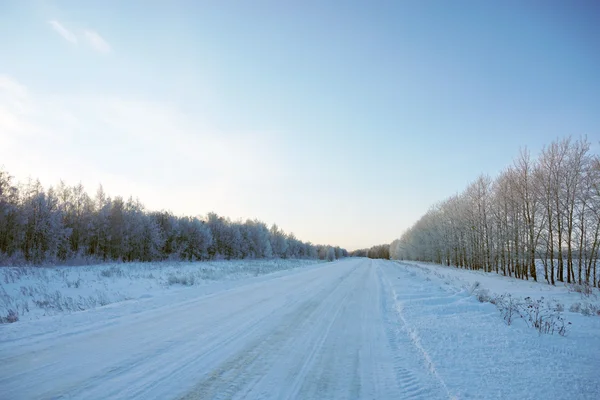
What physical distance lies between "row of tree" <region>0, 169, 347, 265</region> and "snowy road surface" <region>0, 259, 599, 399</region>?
2415 cm

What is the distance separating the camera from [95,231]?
134 ft

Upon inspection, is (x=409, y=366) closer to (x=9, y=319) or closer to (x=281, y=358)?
(x=281, y=358)

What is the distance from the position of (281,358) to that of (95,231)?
45633mm

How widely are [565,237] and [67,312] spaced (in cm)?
3248

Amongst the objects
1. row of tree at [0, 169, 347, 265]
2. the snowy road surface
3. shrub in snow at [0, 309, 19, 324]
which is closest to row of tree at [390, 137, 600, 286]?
the snowy road surface

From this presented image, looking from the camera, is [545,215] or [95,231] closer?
[545,215]

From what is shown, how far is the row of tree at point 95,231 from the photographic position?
30.8 meters

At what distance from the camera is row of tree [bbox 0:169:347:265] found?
30.8 metres

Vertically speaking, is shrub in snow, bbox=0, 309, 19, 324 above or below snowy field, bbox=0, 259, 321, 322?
above

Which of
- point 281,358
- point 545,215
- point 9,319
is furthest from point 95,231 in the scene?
point 545,215

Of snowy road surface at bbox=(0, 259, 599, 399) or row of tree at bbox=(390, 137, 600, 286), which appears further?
row of tree at bbox=(390, 137, 600, 286)

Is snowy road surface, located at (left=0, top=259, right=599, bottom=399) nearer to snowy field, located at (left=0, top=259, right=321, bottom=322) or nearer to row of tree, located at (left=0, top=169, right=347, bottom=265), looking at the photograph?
snowy field, located at (left=0, top=259, right=321, bottom=322)

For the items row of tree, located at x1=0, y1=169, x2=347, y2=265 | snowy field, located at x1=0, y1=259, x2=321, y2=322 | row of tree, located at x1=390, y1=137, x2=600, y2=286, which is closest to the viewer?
snowy field, located at x1=0, y1=259, x2=321, y2=322

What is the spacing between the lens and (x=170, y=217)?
53.4m
